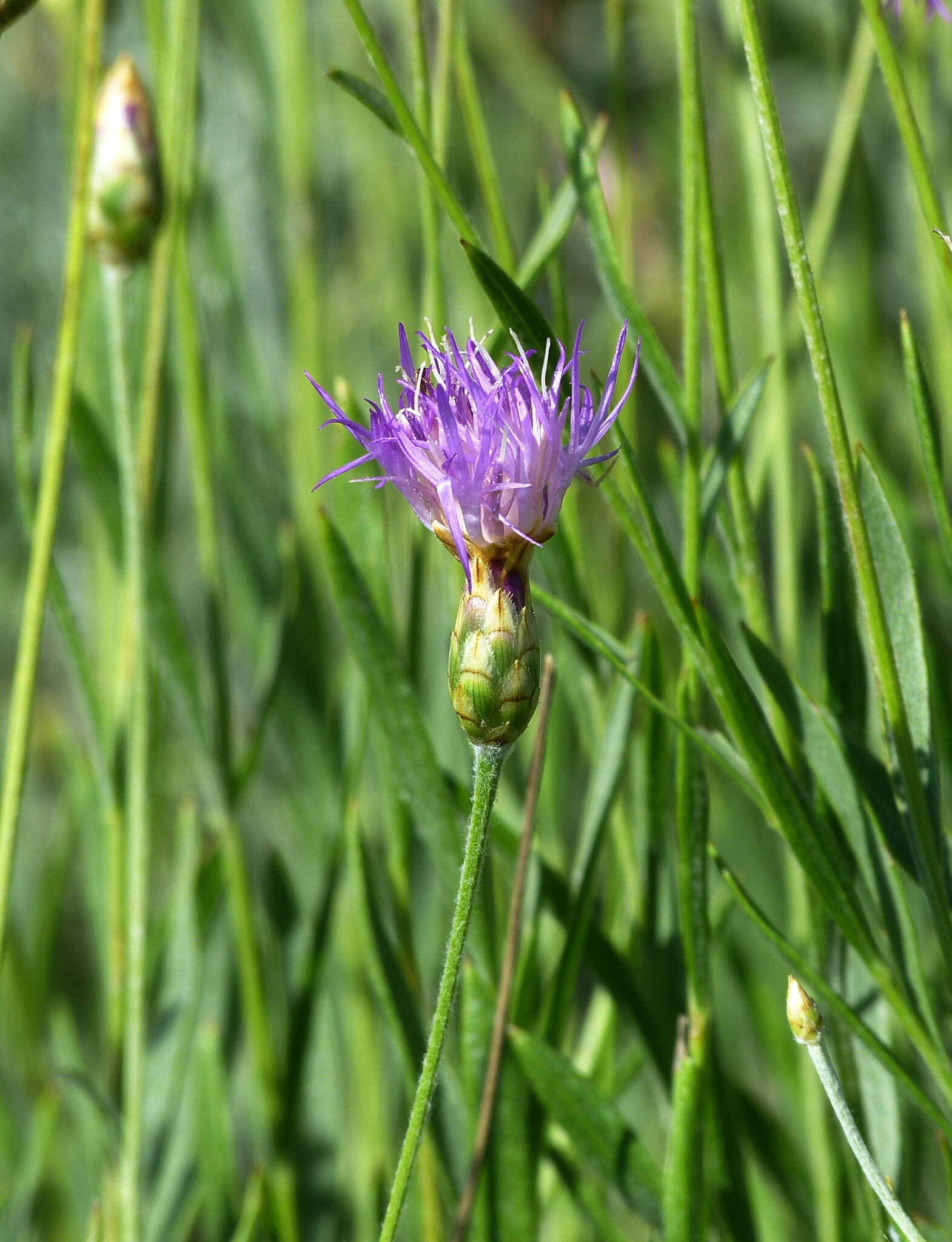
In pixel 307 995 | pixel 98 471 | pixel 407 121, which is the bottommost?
pixel 307 995

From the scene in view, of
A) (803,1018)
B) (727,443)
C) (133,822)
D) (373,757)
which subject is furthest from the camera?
(373,757)

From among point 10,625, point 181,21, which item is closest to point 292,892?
point 181,21

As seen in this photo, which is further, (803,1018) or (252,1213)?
(252,1213)

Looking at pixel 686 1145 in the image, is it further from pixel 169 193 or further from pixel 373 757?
pixel 169 193

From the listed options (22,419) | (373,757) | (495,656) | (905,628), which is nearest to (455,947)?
(495,656)

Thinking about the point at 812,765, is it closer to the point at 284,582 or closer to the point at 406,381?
the point at 406,381

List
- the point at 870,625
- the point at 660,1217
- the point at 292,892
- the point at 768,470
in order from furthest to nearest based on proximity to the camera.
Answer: the point at 292,892 → the point at 768,470 → the point at 660,1217 → the point at 870,625

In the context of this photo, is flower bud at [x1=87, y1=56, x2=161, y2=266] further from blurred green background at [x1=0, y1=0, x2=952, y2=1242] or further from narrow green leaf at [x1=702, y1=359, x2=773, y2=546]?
narrow green leaf at [x1=702, y1=359, x2=773, y2=546]
